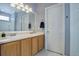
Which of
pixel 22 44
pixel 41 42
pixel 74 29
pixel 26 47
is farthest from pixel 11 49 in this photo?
pixel 74 29

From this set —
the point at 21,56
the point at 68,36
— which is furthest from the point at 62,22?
the point at 21,56

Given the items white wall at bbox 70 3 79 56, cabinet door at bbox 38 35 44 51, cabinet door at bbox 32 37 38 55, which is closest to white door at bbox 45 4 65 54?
cabinet door at bbox 38 35 44 51

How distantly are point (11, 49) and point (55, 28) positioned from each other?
4.46ft

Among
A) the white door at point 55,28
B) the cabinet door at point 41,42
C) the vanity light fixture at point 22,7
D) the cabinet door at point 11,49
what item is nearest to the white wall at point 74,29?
the white door at point 55,28

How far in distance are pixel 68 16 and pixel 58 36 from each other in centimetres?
59

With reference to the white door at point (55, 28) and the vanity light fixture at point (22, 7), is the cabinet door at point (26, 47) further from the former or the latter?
the vanity light fixture at point (22, 7)

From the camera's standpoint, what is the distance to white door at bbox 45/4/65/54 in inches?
113

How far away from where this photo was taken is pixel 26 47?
2.66m

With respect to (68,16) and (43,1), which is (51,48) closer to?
(68,16)

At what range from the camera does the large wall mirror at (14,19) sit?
238 centimetres

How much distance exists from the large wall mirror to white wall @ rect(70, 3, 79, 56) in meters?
0.99

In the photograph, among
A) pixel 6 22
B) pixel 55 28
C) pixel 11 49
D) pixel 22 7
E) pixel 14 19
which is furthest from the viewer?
pixel 55 28

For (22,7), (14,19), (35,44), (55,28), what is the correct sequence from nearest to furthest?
(14,19)
(22,7)
(55,28)
(35,44)

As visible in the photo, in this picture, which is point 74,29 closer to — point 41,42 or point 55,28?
point 55,28
